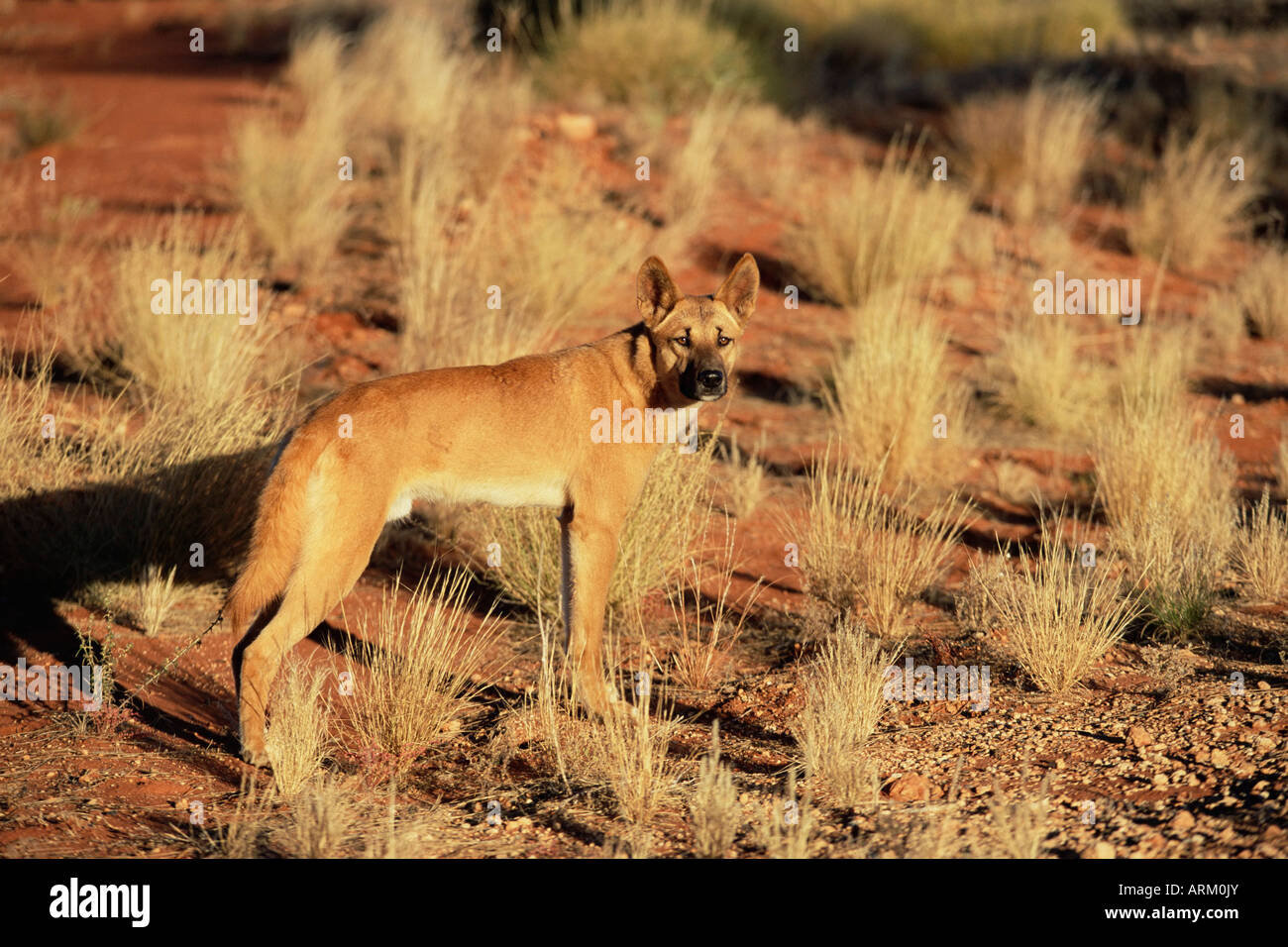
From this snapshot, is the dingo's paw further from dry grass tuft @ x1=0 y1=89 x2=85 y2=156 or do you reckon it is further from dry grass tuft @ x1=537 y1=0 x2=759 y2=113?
dry grass tuft @ x1=537 y1=0 x2=759 y2=113

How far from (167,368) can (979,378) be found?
738 cm

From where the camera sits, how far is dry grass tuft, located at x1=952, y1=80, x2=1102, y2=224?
17.2m

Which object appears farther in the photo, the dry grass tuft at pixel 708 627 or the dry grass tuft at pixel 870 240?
the dry grass tuft at pixel 870 240

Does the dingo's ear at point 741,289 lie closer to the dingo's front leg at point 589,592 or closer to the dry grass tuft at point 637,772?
the dingo's front leg at point 589,592

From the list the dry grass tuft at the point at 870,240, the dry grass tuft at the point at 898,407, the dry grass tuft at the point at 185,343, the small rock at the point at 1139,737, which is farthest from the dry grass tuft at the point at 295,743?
the dry grass tuft at the point at 870,240

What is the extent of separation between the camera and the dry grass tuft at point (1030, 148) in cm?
1720

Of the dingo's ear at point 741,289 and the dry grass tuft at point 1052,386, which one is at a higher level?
the dingo's ear at point 741,289

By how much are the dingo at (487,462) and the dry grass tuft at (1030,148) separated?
37.6 feet

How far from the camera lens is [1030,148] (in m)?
17.2

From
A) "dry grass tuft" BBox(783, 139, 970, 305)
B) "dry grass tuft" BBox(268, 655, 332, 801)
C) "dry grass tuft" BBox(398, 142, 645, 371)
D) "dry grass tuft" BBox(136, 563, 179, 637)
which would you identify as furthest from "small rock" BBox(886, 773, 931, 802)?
"dry grass tuft" BBox(783, 139, 970, 305)

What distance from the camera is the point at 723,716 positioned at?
257 inches

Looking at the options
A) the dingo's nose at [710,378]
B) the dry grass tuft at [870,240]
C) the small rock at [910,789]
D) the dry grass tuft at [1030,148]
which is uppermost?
the dry grass tuft at [1030,148]

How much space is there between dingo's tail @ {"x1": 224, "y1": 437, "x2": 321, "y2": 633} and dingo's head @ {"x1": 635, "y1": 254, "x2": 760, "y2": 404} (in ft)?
6.34
